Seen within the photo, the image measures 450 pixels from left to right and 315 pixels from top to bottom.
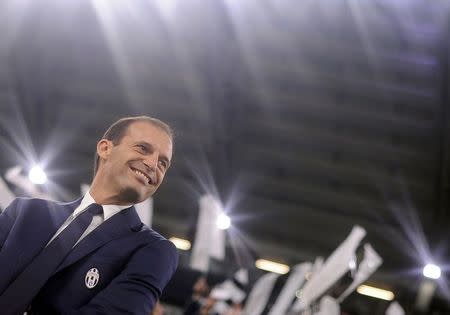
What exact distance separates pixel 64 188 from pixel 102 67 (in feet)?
7.34

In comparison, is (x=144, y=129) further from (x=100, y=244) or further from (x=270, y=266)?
(x=270, y=266)

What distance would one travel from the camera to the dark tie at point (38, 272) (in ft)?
3.46

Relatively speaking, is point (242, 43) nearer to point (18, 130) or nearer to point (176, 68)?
point (176, 68)

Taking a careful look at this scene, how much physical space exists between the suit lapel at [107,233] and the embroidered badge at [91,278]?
0.03m

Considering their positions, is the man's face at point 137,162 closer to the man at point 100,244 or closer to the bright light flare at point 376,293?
the man at point 100,244

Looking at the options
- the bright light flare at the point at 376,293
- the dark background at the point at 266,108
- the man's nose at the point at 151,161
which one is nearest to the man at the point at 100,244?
the man's nose at the point at 151,161

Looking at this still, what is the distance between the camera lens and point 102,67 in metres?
8.99

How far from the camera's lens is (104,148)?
49.1 inches

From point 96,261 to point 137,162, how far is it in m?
0.20

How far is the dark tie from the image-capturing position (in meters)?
1.06

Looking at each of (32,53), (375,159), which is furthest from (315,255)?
(32,53)

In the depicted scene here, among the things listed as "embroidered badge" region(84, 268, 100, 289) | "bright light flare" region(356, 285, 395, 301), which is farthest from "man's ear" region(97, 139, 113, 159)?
"bright light flare" region(356, 285, 395, 301)

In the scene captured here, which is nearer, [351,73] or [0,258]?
[0,258]

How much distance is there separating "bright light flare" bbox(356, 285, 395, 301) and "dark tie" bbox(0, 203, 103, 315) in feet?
31.6
